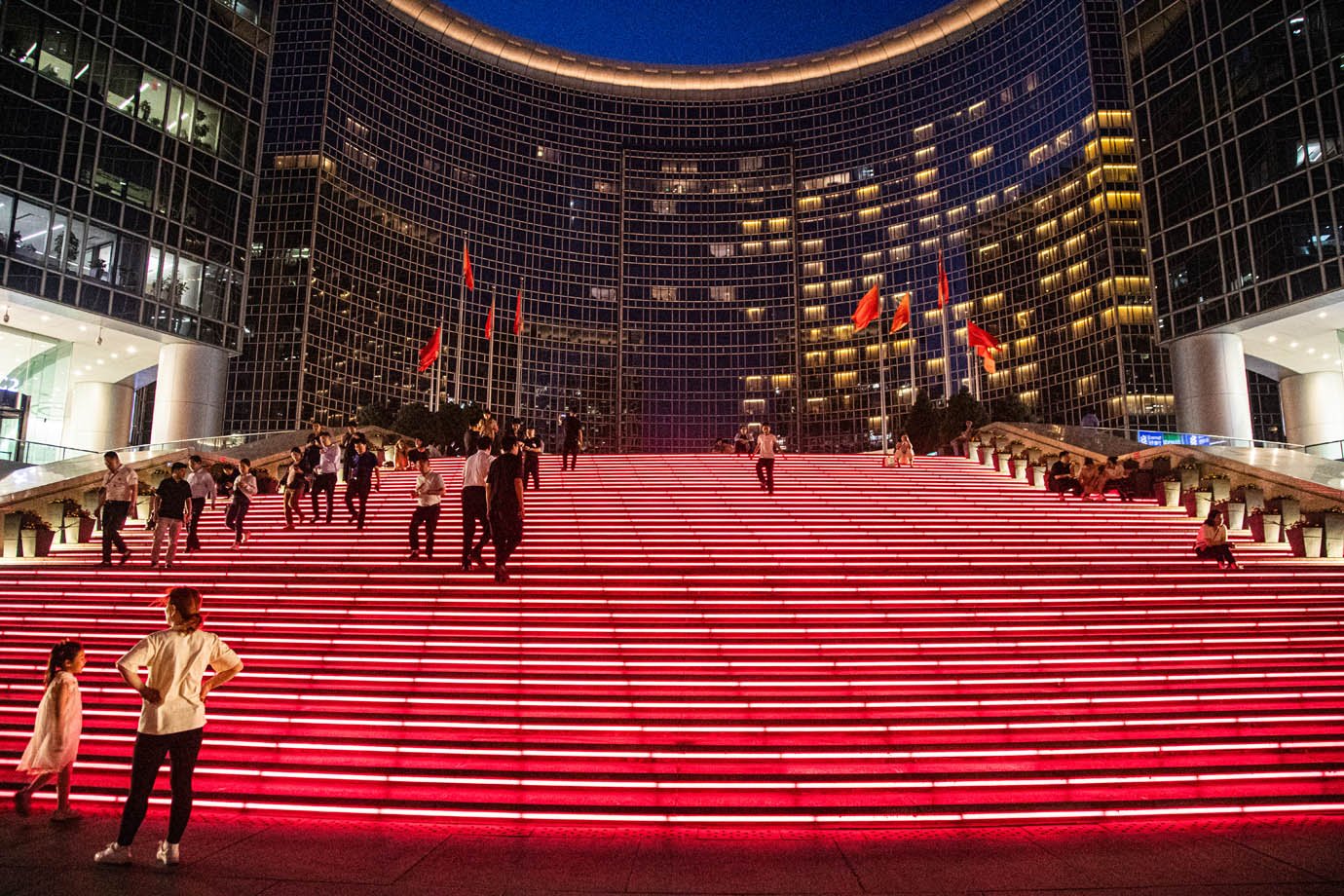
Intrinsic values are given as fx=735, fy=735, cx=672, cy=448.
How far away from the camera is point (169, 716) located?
4910 millimetres

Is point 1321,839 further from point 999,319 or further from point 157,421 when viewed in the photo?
point 999,319

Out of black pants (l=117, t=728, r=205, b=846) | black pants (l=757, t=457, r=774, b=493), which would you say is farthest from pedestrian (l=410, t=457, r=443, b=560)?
black pants (l=757, t=457, r=774, b=493)

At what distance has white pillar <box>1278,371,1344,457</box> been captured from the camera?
31.6 m

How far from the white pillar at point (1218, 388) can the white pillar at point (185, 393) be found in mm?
42767

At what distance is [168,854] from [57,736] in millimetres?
1860

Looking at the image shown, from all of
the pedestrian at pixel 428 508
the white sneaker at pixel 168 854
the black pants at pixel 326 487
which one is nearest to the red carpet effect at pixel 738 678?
the pedestrian at pixel 428 508

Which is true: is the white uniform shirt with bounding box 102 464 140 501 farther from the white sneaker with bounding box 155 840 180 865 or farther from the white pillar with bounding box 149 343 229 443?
the white pillar with bounding box 149 343 229 443

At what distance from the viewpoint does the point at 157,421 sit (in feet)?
105

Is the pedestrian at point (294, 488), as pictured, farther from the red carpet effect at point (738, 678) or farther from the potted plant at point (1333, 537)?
the potted plant at point (1333, 537)

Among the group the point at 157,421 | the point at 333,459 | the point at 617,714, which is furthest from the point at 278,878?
the point at 157,421

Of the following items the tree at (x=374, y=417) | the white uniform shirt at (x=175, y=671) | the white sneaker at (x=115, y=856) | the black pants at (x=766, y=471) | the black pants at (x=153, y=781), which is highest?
the tree at (x=374, y=417)

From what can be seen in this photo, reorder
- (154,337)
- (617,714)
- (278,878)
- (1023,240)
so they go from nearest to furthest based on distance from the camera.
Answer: (278,878)
(617,714)
(154,337)
(1023,240)

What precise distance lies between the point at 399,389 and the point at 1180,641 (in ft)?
198

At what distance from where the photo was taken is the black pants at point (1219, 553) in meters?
10.9
